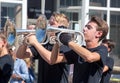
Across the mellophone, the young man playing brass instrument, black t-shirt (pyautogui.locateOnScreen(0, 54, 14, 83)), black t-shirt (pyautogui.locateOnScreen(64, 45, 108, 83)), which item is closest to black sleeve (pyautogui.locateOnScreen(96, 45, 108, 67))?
black t-shirt (pyautogui.locateOnScreen(64, 45, 108, 83))

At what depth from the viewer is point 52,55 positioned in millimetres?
3975

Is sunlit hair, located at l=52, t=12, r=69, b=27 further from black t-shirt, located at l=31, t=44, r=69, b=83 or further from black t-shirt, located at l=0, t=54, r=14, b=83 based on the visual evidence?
black t-shirt, located at l=0, t=54, r=14, b=83

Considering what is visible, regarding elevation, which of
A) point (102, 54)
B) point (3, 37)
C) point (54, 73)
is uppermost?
point (3, 37)

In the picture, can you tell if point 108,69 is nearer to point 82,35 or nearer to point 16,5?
point 82,35

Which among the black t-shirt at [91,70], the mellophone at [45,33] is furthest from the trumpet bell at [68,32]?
the black t-shirt at [91,70]

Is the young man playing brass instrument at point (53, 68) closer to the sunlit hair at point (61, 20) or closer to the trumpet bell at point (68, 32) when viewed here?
the sunlit hair at point (61, 20)

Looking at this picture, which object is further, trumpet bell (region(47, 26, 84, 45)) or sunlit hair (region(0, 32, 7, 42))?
sunlit hair (region(0, 32, 7, 42))

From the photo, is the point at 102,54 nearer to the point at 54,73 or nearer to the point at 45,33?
the point at 45,33

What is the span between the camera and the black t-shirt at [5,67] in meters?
4.23

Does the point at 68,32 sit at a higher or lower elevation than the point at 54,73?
higher

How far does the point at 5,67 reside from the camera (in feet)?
14.0

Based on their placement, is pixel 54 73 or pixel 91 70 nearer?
pixel 91 70

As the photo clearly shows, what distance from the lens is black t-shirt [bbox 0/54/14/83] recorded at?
4230mm

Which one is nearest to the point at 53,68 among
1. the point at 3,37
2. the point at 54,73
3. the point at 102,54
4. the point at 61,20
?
the point at 54,73
